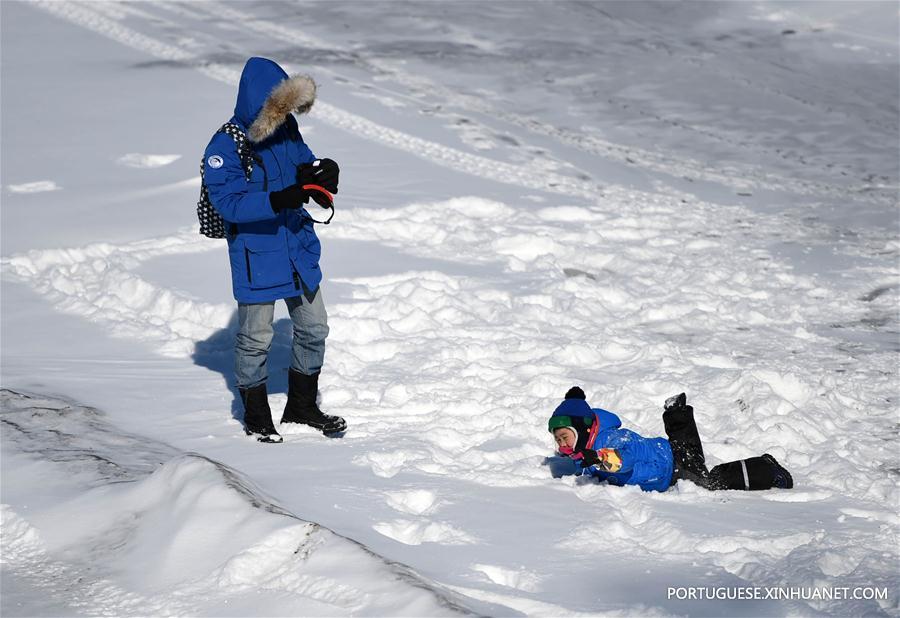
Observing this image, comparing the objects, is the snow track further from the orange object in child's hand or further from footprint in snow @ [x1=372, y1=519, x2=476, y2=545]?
the orange object in child's hand

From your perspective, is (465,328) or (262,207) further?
(465,328)

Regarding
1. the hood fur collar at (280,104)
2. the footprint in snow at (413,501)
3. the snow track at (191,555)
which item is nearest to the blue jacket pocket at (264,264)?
the hood fur collar at (280,104)

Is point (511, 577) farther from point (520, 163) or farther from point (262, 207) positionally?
point (520, 163)

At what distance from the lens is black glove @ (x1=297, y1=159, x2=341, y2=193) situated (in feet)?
14.5

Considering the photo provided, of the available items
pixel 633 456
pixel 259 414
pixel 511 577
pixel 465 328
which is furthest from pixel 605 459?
pixel 465 328

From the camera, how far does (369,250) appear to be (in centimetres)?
777

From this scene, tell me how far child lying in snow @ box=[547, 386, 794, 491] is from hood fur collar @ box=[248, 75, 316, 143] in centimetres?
168

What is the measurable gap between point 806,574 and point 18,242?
6007mm

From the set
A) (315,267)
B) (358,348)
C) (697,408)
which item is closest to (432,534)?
(315,267)

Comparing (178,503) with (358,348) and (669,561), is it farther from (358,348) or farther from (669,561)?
(358,348)

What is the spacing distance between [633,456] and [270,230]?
5.87 ft

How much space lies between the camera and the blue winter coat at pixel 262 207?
175 inches

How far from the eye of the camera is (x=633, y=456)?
442cm

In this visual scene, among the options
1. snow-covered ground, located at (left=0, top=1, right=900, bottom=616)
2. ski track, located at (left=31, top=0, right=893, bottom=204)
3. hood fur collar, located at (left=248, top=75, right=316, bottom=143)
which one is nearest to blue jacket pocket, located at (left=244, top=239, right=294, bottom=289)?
hood fur collar, located at (left=248, top=75, right=316, bottom=143)
